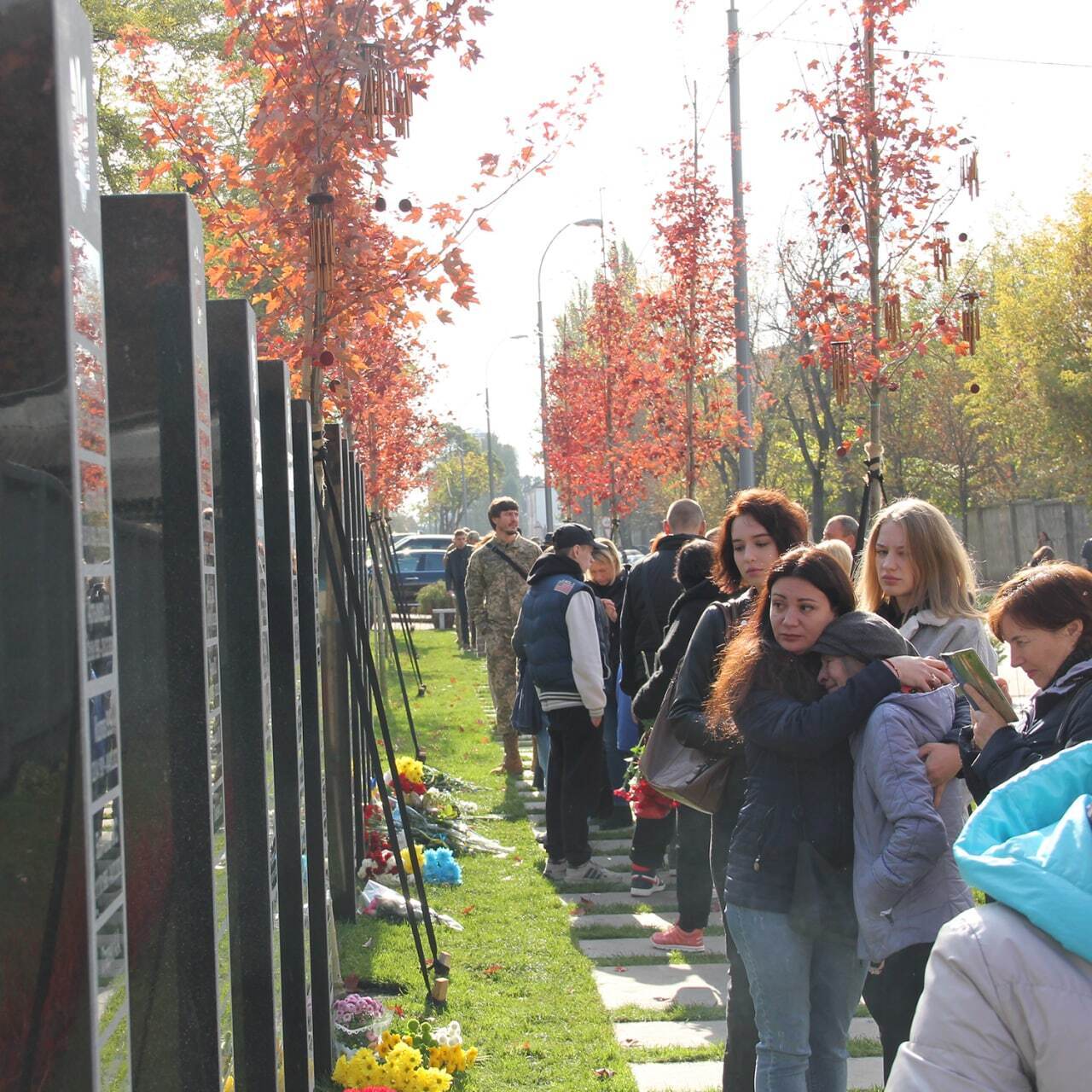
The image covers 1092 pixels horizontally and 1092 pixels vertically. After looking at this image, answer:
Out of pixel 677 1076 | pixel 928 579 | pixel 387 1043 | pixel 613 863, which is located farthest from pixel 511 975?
pixel 928 579

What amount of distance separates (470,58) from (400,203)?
2.40 feet

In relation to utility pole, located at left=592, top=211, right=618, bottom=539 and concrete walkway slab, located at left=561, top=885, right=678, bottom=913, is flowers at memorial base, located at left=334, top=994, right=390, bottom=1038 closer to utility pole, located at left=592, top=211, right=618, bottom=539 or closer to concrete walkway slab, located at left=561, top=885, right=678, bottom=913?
concrete walkway slab, located at left=561, top=885, right=678, bottom=913

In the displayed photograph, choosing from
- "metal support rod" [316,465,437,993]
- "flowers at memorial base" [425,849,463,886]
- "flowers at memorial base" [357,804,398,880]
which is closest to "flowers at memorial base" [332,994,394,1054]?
"metal support rod" [316,465,437,993]

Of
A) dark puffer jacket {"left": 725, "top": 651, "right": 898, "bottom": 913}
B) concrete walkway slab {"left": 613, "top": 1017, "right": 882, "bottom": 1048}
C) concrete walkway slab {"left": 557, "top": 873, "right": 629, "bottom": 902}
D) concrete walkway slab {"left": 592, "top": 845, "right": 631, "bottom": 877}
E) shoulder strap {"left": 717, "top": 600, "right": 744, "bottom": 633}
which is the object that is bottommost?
concrete walkway slab {"left": 592, "top": 845, "right": 631, "bottom": 877}

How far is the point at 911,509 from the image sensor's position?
4859 millimetres

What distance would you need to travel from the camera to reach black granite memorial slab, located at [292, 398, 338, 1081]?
525 cm

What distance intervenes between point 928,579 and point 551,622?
4256 mm

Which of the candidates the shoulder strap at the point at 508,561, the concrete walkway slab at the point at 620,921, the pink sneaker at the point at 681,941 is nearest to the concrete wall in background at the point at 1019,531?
the shoulder strap at the point at 508,561

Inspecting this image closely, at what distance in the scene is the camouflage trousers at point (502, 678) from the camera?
43.0 ft

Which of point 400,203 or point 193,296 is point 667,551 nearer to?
point 400,203

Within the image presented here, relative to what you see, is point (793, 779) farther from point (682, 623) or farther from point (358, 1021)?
point (358, 1021)

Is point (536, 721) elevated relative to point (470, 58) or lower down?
lower down

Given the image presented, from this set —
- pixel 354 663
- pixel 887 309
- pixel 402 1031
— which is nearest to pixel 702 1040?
pixel 402 1031

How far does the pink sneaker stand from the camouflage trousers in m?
5.79
